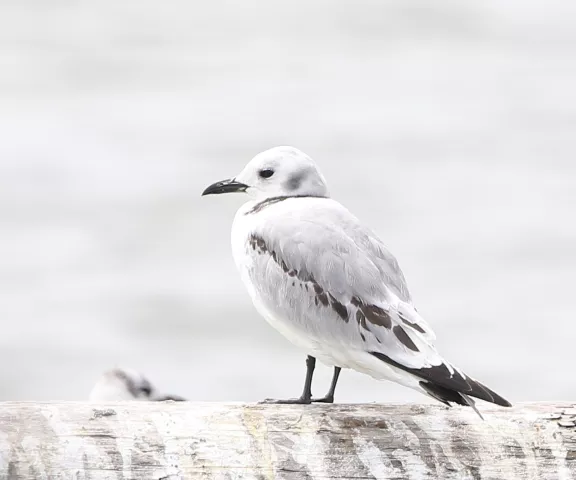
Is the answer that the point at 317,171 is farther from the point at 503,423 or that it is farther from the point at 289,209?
the point at 503,423

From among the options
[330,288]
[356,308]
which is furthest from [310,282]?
[356,308]

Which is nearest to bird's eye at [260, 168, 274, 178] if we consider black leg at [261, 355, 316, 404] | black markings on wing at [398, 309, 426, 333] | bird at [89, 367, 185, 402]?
black leg at [261, 355, 316, 404]

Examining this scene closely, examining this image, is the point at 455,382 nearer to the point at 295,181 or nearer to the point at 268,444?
the point at 268,444

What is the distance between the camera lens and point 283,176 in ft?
16.5

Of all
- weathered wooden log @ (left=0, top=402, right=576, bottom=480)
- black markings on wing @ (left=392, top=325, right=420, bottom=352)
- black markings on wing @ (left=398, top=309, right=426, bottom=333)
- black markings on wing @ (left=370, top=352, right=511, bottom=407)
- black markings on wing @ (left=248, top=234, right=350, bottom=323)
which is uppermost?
black markings on wing @ (left=248, top=234, right=350, bottom=323)

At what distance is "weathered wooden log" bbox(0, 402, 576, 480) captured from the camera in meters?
4.07

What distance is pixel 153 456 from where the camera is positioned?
4.09m

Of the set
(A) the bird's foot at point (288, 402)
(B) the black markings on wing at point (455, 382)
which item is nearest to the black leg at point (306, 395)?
(A) the bird's foot at point (288, 402)

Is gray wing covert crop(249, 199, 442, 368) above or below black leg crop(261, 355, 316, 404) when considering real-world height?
above

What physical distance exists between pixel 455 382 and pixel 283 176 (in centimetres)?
119

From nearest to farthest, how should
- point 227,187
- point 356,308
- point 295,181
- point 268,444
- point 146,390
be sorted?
1. point 268,444
2. point 356,308
3. point 295,181
4. point 227,187
5. point 146,390

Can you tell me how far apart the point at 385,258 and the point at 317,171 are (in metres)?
0.48

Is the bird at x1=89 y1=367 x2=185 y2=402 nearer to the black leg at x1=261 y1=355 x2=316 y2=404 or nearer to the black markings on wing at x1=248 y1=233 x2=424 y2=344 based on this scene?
the black leg at x1=261 y1=355 x2=316 y2=404

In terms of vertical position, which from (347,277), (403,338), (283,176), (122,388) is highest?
(283,176)
